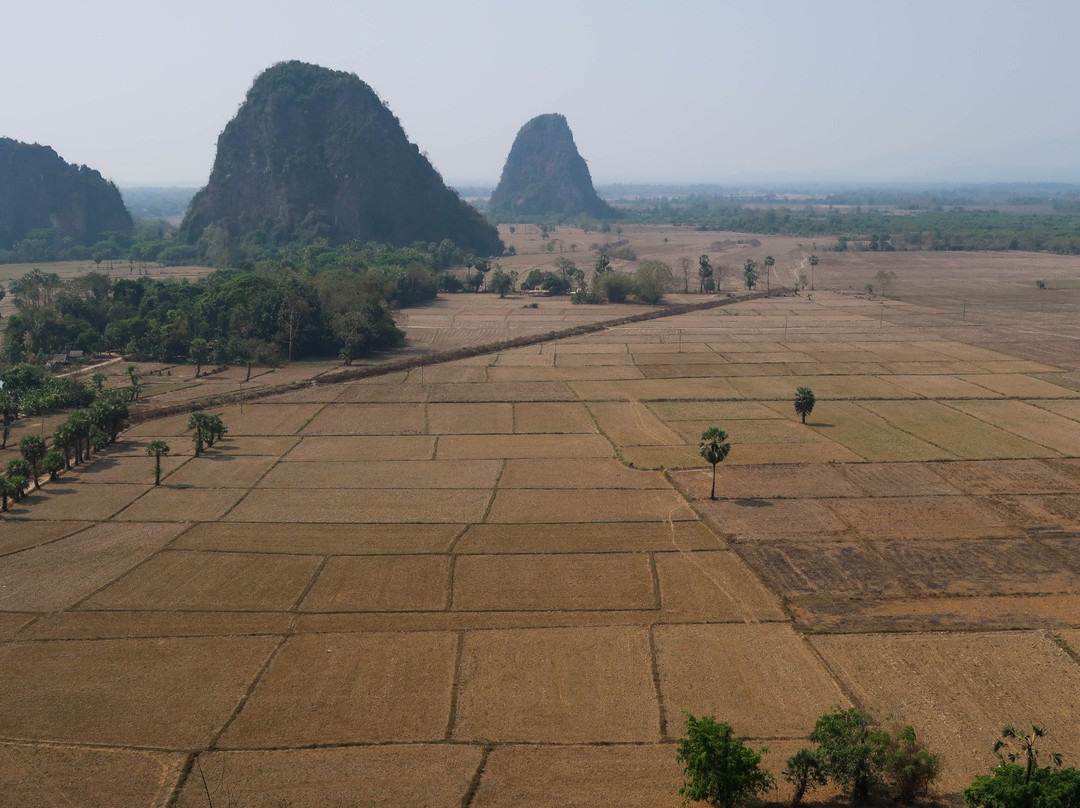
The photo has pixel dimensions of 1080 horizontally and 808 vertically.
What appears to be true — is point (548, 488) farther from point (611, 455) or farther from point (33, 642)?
point (33, 642)

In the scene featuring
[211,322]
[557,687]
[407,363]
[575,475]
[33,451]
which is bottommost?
[557,687]

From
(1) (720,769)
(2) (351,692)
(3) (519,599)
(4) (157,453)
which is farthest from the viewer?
(4) (157,453)

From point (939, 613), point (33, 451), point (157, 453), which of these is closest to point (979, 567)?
point (939, 613)

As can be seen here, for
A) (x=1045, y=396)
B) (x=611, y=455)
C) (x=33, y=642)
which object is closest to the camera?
(x=33, y=642)

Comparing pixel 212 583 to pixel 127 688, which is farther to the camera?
pixel 212 583

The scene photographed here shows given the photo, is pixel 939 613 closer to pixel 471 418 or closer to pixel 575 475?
pixel 575 475

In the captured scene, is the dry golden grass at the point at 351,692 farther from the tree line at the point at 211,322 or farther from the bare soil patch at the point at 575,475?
the tree line at the point at 211,322

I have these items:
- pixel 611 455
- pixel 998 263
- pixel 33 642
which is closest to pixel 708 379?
pixel 611 455

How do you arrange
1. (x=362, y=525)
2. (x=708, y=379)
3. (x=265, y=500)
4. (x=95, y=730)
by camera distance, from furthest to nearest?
(x=708, y=379)
(x=265, y=500)
(x=362, y=525)
(x=95, y=730)

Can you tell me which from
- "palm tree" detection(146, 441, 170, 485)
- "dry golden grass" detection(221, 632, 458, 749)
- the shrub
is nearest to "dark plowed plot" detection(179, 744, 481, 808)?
"dry golden grass" detection(221, 632, 458, 749)
